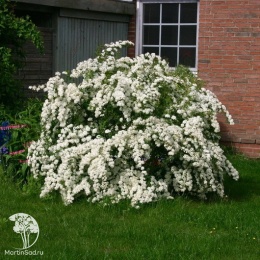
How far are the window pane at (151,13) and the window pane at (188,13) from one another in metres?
0.51

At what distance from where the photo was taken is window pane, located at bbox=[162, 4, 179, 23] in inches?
510

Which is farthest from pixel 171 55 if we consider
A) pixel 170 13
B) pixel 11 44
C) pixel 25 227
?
pixel 25 227

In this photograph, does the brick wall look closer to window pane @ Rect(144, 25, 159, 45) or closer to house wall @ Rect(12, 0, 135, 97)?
window pane @ Rect(144, 25, 159, 45)

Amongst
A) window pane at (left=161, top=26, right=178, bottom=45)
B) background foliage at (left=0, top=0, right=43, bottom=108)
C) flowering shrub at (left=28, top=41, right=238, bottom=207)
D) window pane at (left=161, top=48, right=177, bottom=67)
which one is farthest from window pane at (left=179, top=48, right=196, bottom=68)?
flowering shrub at (left=28, top=41, right=238, bottom=207)

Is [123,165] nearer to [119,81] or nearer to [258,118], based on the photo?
[119,81]

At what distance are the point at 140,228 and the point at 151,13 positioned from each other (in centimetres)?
718

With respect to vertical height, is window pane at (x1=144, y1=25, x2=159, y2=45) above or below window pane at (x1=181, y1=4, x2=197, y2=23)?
below

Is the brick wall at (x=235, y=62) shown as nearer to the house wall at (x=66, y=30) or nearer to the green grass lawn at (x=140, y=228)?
the house wall at (x=66, y=30)

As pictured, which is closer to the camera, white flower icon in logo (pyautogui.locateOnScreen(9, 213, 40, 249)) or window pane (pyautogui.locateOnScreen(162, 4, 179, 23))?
white flower icon in logo (pyautogui.locateOnScreen(9, 213, 40, 249))

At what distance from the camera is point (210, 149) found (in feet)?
25.7

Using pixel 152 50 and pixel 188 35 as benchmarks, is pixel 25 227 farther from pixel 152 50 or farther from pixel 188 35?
pixel 152 50

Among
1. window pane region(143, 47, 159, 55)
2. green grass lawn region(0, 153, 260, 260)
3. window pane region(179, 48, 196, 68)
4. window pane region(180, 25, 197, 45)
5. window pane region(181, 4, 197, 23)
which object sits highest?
window pane region(181, 4, 197, 23)

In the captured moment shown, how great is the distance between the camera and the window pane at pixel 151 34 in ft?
43.3

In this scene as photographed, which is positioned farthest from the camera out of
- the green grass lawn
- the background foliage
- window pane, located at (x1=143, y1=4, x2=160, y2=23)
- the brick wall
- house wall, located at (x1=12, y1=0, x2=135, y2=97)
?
window pane, located at (x1=143, y1=4, x2=160, y2=23)
